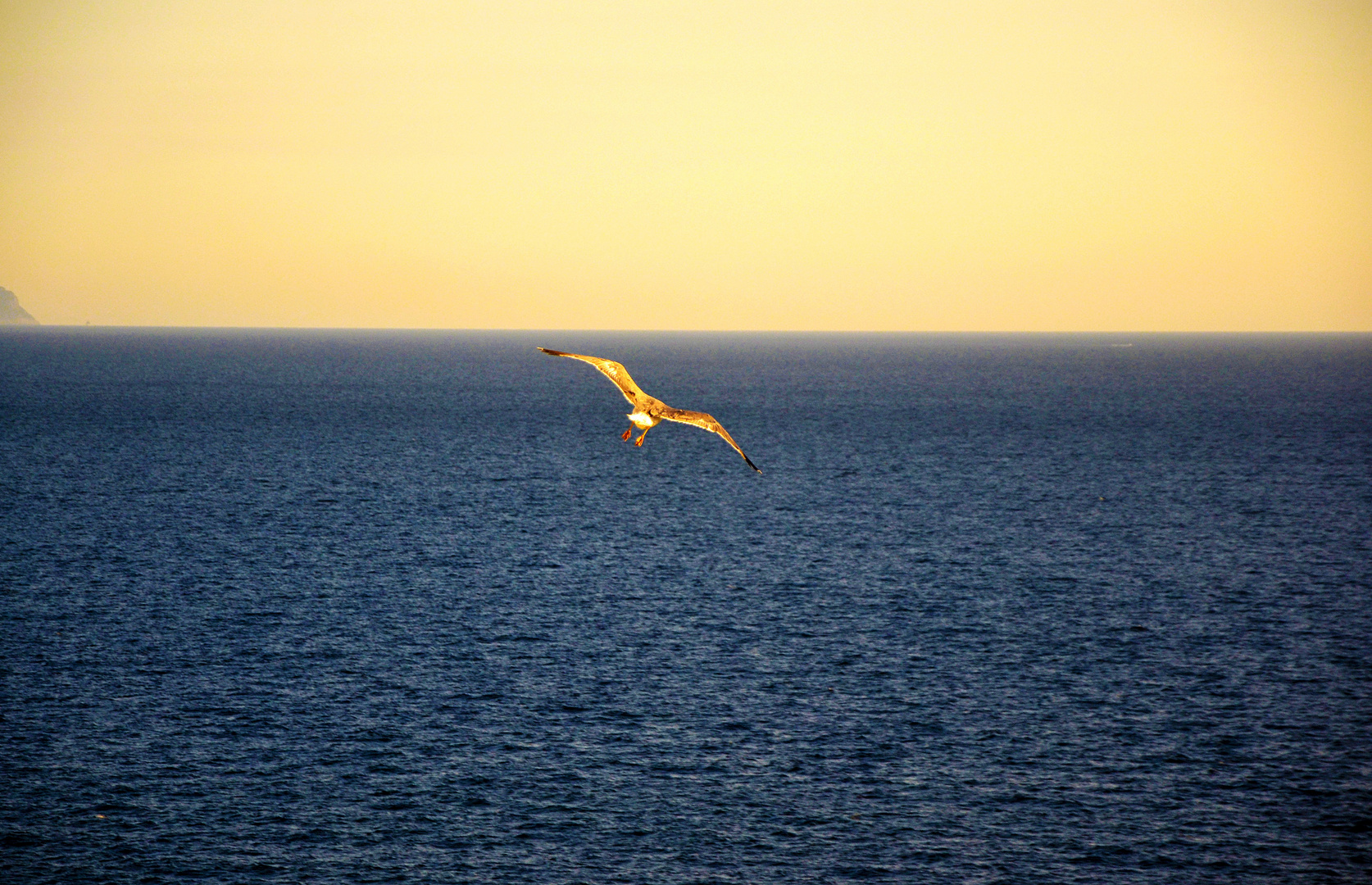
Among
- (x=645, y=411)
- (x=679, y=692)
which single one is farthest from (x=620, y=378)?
(x=679, y=692)

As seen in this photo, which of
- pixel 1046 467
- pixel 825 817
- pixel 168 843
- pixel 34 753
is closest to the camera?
pixel 168 843

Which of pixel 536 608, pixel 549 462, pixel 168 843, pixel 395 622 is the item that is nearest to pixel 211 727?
pixel 168 843

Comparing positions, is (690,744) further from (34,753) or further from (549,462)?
(549,462)

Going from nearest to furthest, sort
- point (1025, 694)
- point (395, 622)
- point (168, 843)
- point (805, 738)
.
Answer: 1. point (168, 843)
2. point (805, 738)
3. point (1025, 694)
4. point (395, 622)

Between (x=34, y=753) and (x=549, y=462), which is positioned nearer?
(x=34, y=753)

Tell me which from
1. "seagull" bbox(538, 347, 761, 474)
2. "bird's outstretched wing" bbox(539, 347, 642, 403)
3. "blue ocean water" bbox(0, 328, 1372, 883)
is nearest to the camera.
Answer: "seagull" bbox(538, 347, 761, 474)

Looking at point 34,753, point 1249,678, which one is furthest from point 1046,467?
point 34,753

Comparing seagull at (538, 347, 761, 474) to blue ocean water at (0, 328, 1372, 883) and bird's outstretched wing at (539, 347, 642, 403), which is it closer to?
bird's outstretched wing at (539, 347, 642, 403)

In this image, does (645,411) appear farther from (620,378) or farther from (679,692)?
(679,692)

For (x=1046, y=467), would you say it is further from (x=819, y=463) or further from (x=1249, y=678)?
(x=1249, y=678)

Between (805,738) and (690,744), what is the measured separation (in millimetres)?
6087

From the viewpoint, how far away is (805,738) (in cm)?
6119

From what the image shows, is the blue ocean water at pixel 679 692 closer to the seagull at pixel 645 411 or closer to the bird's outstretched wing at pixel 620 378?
the bird's outstretched wing at pixel 620 378

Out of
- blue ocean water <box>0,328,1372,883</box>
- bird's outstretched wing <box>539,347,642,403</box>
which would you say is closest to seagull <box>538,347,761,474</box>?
bird's outstretched wing <box>539,347,642,403</box>
